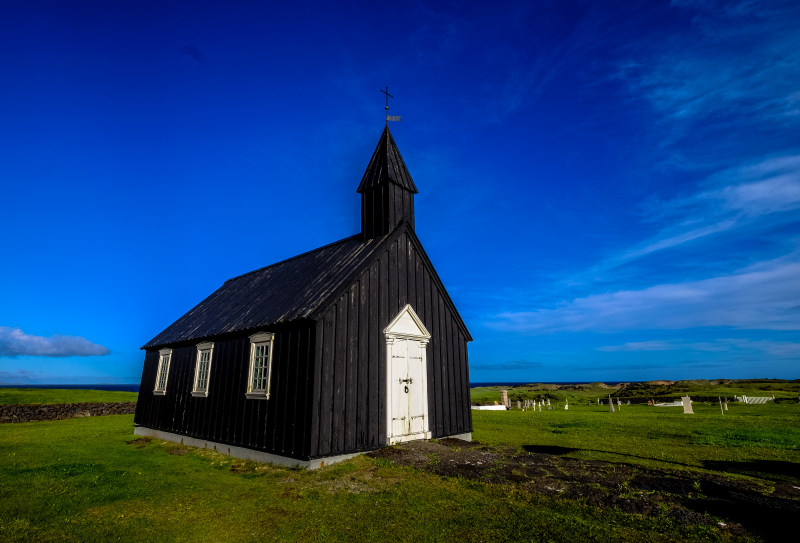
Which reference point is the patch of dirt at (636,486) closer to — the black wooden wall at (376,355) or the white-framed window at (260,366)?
the black wooden wall at (376,355)

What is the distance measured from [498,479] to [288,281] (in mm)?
11306

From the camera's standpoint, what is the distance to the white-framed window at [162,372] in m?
19.0

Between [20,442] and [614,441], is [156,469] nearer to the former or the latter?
[20,442]

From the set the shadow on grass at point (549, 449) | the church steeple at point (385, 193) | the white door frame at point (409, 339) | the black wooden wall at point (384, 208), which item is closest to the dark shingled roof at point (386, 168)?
the church steeple at point (385, 193)

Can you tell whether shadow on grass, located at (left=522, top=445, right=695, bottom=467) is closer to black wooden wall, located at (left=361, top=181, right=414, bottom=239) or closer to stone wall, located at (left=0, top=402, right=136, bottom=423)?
black wooden wall, located at (left=361, top=181, right=414, bottom=239)

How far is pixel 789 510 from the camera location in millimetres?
6133

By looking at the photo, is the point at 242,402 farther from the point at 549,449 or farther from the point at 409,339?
the point at 549,449

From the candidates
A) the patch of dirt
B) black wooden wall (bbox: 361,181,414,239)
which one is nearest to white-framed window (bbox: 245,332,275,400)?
the patch of dirt

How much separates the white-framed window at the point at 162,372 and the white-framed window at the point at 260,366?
807 centimetres

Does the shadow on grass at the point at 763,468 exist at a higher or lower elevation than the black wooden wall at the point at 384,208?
lower

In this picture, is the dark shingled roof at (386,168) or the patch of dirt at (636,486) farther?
the dark shingled roof at (386,168)

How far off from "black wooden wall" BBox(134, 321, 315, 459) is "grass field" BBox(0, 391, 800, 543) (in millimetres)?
829

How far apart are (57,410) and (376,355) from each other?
95.4ft

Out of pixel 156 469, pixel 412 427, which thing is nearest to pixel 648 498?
pixel 412 427
